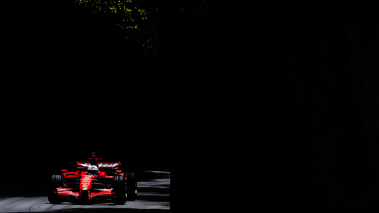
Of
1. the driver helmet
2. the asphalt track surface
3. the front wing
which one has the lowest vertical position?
the asphalt track surface

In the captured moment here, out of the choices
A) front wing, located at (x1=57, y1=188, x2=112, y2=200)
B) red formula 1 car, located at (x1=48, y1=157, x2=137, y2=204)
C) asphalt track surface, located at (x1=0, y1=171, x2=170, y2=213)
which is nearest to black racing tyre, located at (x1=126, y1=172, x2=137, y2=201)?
red formula 1 car, located at (x1=48, y1=157, x2=137, y2=204)

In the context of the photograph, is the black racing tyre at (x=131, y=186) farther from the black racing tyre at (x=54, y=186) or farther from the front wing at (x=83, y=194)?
the black racing tyre at (x=54, y=186)

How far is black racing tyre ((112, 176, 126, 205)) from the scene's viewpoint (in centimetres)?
1444

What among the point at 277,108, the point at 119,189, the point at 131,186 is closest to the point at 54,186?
the point at 119,189

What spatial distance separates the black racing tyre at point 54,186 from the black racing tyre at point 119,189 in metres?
1.14

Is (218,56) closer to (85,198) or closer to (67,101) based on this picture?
(85,198)

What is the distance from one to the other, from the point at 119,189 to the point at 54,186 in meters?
1.37

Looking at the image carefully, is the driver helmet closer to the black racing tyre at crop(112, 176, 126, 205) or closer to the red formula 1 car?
the red formula 1 car

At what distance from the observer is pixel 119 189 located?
14.6 metres

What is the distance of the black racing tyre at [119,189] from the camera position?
568 inches

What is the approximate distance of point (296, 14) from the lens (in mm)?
2182

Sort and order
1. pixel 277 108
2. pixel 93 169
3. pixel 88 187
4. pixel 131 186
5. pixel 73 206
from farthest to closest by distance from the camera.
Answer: pixel 131 186
pixel 93 169
pixel 88 187
pixel 73 206
pixel 277 108

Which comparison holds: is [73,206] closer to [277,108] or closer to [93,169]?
[93,169]

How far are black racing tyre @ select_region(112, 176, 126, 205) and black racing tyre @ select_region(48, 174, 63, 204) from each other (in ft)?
3.74
